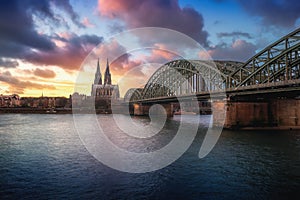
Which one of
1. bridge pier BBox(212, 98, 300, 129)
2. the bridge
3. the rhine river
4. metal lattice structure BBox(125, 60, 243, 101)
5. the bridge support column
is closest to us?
the rhine river

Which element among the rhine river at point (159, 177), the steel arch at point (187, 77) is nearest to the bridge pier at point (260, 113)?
the steel arch at point (187, 77)

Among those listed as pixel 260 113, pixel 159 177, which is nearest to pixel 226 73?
pixel 260 113

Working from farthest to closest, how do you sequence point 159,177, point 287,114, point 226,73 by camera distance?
point 226,73
point 287,114
point 159,177

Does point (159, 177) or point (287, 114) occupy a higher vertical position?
point (287, 114)

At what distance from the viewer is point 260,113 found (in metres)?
51.1

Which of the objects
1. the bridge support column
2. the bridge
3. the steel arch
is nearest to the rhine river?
the bridge

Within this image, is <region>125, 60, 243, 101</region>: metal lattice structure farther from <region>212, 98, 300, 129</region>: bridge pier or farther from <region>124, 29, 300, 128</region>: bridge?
<region>212, 98, 300, 129</region>: bridge pier

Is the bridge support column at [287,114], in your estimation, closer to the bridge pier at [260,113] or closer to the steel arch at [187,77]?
the bridge pier at [260,113]

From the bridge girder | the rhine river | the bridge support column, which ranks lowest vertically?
the rhine river

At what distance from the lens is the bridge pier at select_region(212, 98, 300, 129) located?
50125 mm

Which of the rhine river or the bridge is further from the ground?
the bridge

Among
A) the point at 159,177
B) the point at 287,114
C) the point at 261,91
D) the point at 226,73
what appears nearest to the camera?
the point at 159,177

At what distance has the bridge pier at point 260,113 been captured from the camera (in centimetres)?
5012

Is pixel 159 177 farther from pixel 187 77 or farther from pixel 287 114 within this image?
pixel 187 77
